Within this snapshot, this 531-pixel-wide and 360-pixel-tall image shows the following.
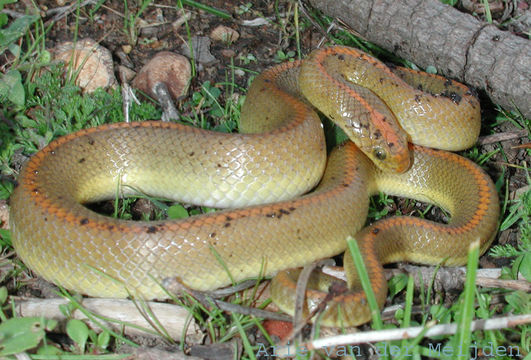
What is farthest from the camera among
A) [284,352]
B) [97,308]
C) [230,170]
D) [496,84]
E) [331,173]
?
[496,84]

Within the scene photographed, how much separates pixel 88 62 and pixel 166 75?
93 cm

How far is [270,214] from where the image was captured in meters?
4.54

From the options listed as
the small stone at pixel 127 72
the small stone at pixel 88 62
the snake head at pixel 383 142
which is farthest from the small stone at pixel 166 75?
the snake head at pixel 383 142

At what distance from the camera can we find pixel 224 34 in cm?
742

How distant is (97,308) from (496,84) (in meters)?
4.66

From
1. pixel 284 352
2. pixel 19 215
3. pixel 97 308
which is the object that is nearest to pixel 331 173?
pixel 284 352

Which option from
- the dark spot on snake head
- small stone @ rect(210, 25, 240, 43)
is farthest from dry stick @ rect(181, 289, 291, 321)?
small stone @ rect(210, 25, 240, 43)

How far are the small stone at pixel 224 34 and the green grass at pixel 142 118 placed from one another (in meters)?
0.27

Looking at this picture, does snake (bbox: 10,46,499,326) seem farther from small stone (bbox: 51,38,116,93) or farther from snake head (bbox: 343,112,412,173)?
small stone (bbox: 51,38,116,93)

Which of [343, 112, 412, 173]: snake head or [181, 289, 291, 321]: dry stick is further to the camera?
[343, 112, 412, 173]: snake head

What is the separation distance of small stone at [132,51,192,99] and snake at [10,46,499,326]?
1087 millimetres

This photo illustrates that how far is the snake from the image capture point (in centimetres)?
432

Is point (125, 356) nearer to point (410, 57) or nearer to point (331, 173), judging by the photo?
point (331, 173)

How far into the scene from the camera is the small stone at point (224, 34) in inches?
291
